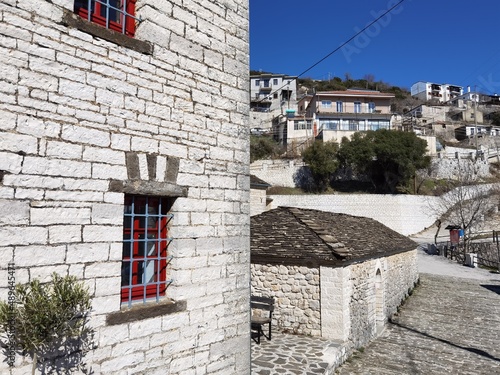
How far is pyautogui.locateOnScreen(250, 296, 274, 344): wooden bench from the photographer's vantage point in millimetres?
8336

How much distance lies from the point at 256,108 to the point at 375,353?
49527mm

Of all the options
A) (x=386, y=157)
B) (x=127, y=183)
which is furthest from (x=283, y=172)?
(x=127, y=183)

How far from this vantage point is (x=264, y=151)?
1571 inches

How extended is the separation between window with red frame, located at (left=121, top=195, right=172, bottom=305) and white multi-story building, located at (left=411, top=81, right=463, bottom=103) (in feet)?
273

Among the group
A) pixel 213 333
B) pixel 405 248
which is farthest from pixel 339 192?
pixel 213 333

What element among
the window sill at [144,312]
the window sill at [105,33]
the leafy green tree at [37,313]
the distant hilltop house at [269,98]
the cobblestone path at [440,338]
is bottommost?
the cobblestone path at [440,338]

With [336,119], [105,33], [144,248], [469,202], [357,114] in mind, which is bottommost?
[144,248]

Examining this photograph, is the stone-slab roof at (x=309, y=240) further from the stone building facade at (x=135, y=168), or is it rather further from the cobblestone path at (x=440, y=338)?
the stone building facade at (x=135, y=168)

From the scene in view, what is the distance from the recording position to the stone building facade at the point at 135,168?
131 inches

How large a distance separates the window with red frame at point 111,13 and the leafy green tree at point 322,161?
1197 inches

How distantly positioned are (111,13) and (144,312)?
342 cm

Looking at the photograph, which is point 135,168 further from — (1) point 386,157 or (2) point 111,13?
(1) point 386,157

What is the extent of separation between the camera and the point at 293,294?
9258 mm
